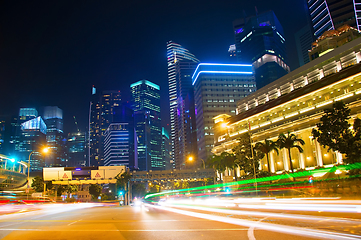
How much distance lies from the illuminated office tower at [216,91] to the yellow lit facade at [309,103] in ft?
220

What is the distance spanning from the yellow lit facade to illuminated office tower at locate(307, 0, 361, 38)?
64.3 m

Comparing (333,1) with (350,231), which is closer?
(350,231)

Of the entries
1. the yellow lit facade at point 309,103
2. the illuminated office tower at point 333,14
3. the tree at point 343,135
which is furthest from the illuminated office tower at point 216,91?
the tree at point 343,135

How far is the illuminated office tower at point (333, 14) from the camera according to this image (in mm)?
137625

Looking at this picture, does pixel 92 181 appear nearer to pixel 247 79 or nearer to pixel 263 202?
pixel 263 202

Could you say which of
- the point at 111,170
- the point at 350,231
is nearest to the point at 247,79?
the point at 111,170

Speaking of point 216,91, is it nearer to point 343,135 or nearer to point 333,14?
point 333,14

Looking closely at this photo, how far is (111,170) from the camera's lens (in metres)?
92.4

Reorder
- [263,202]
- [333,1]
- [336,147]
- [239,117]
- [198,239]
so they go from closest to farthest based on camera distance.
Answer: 1. [198,239]
2. [263,202]
3. [336,147]
4. [239,117]
5. [333,1]

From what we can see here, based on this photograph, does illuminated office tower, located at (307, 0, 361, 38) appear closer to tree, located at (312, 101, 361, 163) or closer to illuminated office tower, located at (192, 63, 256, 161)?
illuminated office tower, located at (192, 63, 256, 161)

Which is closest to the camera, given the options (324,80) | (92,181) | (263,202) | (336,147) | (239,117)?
(263,202)

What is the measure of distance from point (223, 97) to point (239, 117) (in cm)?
7091

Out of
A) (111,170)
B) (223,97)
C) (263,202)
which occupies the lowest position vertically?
(263,202)

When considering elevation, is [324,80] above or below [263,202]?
above
